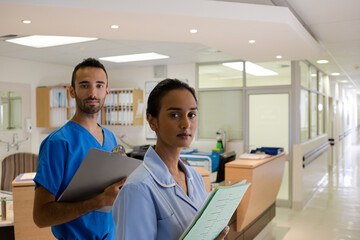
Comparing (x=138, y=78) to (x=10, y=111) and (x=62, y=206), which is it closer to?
(x=10, y=111)

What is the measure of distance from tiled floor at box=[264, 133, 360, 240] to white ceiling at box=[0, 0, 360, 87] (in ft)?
8.59

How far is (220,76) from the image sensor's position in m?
7.12

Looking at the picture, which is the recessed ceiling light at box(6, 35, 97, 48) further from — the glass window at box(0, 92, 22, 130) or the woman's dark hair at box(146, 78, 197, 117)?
the woman's dark hair at box(146, 78, 197, 117)

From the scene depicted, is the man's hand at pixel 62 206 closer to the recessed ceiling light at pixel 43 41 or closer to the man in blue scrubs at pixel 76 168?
the man in blue scrubs at pixel 76 168

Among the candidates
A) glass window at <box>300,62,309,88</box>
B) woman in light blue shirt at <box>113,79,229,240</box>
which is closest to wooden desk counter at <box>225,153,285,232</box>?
glass window at <box>300,62,309,88</box>

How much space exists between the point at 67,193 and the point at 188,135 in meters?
0.59

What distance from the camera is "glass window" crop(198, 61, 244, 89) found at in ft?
22.8

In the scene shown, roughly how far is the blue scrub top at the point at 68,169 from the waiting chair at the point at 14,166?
3.88 meters

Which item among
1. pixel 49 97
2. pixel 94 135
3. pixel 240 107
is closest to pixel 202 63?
pixel 240 107

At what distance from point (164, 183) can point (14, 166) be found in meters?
4.86

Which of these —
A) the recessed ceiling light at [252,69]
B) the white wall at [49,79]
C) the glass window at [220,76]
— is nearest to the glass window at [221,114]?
the glass window at [220,76]

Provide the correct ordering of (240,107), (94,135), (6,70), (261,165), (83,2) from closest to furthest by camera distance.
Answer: (94,135)
(83,2)
(261,165)
(6,70)
(240,107)

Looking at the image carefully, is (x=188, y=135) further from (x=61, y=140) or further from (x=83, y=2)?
(x=83, y=2)

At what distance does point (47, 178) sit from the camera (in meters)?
1.46
